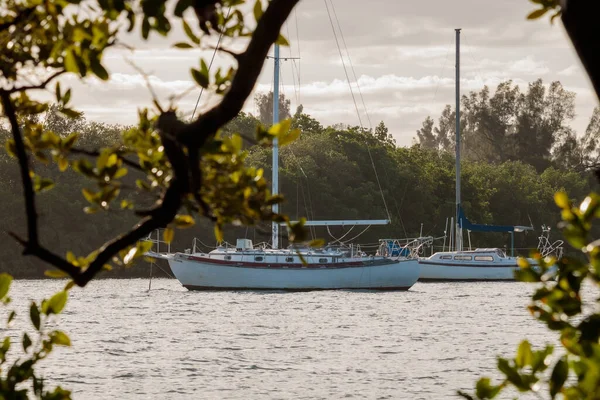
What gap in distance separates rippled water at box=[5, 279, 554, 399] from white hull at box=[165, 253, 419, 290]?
0.86m

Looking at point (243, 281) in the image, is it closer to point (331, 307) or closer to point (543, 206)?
point (331, 307)

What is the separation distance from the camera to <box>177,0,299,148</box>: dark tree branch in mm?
3311

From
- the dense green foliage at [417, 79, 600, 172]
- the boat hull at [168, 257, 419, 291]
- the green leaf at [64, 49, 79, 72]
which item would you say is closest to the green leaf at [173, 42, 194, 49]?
the green leaf at [64, 49, 79, 72]

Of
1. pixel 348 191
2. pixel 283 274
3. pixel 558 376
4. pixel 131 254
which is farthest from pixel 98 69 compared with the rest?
pixel 348 191

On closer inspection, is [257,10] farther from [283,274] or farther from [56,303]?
[283,274]

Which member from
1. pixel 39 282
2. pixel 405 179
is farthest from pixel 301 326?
pixel 405 179

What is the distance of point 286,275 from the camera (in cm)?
4912

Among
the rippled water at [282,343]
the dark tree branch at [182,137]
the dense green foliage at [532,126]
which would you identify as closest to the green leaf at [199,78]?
the dark tree branch at [182,137]

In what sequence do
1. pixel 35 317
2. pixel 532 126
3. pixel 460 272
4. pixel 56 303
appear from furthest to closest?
pixel 532 126
pixel 460 272
pixel 35 317
pixel 56 303

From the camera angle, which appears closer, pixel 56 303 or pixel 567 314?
pixel 567 314

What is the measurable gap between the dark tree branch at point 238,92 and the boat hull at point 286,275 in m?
44.2

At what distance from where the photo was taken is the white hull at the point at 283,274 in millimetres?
48562

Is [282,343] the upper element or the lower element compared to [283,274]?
lower

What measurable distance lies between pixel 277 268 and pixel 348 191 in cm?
2538
